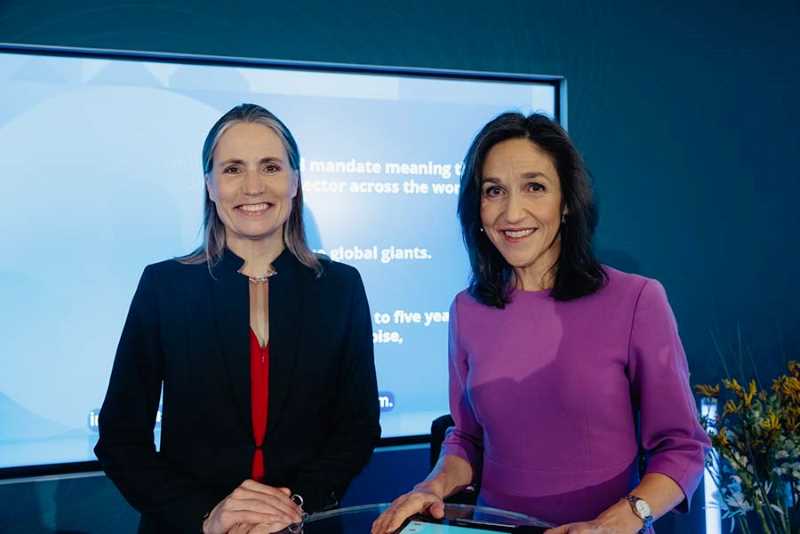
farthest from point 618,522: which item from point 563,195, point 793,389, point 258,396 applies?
point 258,396

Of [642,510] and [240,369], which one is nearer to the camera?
[642,510]

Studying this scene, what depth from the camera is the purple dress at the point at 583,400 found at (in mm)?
1440

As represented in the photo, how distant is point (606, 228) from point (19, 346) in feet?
8.01

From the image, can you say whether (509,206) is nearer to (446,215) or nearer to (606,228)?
(446,215)

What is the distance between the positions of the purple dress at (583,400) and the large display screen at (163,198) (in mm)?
1380

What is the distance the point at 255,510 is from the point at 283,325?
1.48 feet

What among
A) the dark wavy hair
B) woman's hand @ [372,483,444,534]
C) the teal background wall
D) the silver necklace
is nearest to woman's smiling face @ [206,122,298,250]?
the silver necklace

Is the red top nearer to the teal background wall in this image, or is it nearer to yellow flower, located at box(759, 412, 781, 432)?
yellow flower, located at box(759, 412, 781, 432)

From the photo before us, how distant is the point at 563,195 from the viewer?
5.23 feet

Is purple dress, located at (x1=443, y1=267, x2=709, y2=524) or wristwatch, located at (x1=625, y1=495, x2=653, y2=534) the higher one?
purple dress, located at (x1=443, y1=267, x2=709, y2=524)

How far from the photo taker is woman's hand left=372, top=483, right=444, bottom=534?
129cm

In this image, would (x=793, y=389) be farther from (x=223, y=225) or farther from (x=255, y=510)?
(x=223, y=225)

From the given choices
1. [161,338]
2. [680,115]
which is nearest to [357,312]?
[161,338]

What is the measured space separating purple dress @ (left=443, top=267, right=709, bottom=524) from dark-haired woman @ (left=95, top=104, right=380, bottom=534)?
0.33 m
